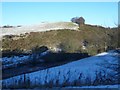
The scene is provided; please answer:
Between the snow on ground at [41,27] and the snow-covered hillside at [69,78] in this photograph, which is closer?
the snow-covered hillside at [69,78]

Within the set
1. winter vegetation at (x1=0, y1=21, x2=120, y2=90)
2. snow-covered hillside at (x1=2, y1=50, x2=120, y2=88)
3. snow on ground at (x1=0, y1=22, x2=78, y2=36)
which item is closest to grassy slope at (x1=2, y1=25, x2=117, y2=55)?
winter vegetation at (x1=0, y1=21, x2=120, y2=90)

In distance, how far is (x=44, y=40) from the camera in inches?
1382

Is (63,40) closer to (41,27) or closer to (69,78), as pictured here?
(41,27)

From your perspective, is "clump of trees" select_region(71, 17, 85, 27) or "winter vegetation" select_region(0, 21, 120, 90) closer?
"winter vegetation" select_region(0, 21, 120, 90)

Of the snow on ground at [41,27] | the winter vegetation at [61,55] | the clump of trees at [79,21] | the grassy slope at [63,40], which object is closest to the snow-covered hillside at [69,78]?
the winter vegetation at [61,55]

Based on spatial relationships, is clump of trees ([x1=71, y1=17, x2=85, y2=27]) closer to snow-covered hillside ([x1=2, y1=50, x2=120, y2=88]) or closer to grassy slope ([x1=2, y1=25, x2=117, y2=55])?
grassy slope ([x1=2, y1=25, x2=117, y2=55])

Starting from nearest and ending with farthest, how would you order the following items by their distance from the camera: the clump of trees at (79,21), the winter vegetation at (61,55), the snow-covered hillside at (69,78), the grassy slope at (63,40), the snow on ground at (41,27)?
1. the snow-covered hillside at (69,78)
2. the winter vegetation at (61,55)
3. the grassy slope at (63,40)
4. the snow on ground at (41,27)
5. the clump of trees at (79,21)

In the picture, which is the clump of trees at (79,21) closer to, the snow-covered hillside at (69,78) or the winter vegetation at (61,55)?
the winter vegetation at (61,55)

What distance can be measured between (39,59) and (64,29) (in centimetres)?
1661

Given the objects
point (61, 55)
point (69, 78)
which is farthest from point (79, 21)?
point (69, 78)

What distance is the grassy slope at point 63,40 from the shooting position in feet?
87.1

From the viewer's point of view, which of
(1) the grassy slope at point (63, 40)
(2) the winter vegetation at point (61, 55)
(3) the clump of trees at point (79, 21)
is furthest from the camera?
(3) the clump of trees at point (79, 21)

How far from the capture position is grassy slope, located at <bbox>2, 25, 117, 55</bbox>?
26562mm

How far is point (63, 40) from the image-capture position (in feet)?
100
